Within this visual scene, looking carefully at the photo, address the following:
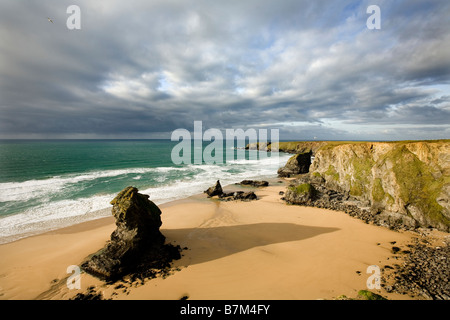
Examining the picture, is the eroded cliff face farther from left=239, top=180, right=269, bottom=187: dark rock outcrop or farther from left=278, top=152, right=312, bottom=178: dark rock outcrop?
left=278, top=152, right=312, bottom=178: dark rock outcrop

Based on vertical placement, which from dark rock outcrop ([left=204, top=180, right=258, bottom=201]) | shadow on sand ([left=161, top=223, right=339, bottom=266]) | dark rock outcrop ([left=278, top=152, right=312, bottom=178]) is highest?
dark rock outcrop ([left=278, top=152, right=312, bottom=178])

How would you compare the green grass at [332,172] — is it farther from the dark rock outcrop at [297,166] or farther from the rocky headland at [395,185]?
the dark rock outcrop at [297,166]

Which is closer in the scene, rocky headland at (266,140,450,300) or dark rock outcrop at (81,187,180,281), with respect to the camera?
rocky headland at (266,140,450,300)

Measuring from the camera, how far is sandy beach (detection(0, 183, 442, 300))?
8516 mm

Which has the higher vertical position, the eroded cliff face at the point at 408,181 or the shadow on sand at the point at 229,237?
the eroded cliff face at the point at 408,181

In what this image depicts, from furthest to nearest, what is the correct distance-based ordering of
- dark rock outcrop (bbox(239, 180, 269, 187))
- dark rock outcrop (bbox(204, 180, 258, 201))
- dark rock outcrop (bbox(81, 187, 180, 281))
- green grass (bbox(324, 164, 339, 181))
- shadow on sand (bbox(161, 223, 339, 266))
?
dark rock outcrop (bbox(239, 180, 269, 187)), green grass (bbox(324, 164, 339, 181)), dark rock outcrop (bbox(204, 180, 258, 201)), shadow on sand (bbox(161, 223, 339, 266)), dark rock outcrop (bbox(81, 187, 180, 281))

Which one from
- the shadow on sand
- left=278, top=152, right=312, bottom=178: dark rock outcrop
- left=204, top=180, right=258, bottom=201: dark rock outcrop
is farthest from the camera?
left=278, top=152, right=312, bottom=178: dark rock outcrop

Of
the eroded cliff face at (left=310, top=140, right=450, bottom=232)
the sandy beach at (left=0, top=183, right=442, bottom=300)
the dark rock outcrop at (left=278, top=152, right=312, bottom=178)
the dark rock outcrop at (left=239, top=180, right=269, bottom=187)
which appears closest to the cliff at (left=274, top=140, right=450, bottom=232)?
the eroded cliff face at (left=310, top=140, right=450, bottom=232)

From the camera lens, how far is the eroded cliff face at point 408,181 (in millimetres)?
14070

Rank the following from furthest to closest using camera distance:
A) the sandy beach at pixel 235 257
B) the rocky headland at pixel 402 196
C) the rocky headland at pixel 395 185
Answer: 1. the rocky headland at pixel 395 185
2. the rocky headland at pixel 402 196
3. the sandy beach at pixel 235 257

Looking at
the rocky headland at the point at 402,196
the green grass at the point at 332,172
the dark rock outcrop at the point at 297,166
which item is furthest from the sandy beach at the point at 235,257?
the dark rock outcrop at the point at 297,166

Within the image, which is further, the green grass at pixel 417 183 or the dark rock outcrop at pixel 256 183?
the dark rock outcrop at pixel 256 183

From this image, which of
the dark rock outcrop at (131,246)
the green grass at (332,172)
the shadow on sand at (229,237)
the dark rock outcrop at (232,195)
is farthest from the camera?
the green grass at (332,172)
